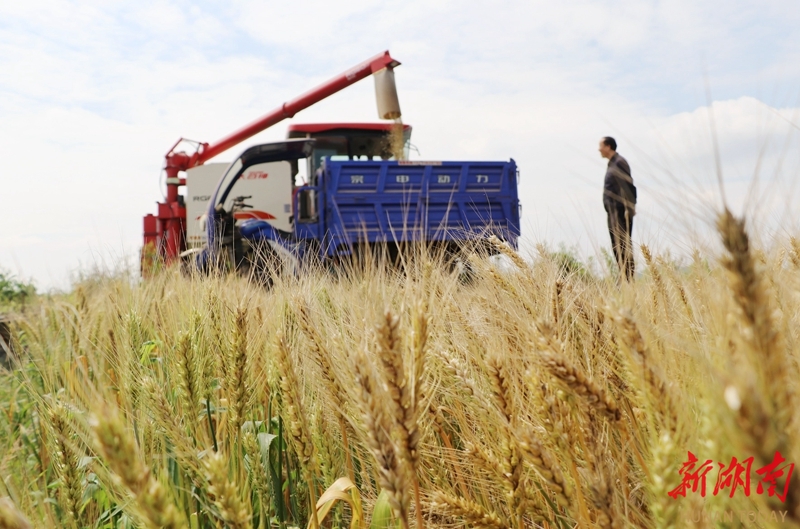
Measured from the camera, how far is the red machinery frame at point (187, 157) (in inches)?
390

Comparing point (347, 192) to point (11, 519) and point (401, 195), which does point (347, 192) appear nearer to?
point (401, 195)

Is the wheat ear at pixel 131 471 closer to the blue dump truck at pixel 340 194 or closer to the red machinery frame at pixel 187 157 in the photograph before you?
the blue dump truck at pixel 340 194

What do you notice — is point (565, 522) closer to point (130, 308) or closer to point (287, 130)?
point (130, 308)

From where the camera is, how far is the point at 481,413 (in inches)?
45.3

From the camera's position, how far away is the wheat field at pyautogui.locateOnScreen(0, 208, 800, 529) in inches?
23.5

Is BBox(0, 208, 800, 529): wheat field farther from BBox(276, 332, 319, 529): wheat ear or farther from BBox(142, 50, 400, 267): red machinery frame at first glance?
BBox(142, 50, 400, 267): red machinery frame

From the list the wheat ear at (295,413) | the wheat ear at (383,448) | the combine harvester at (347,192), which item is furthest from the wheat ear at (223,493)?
the combine harvester at (347,192)

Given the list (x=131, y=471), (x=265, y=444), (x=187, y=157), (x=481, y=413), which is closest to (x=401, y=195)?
(x=187, y=157)

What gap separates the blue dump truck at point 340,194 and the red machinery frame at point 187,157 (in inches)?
50.0

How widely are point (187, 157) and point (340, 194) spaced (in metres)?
4.82

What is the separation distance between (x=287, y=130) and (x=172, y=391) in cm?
823

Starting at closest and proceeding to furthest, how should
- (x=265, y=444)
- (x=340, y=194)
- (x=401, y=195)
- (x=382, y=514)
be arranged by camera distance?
1. (x=382, y=514)
2. (x=265, y=444)
3. (x=340, y=194)
4. (x=401, y=195)

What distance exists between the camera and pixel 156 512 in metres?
0.61

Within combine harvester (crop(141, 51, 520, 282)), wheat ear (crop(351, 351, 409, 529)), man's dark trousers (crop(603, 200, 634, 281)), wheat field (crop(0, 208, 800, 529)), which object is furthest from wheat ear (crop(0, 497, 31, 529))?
combine harvester (crop(141, 51, 520, 282))
